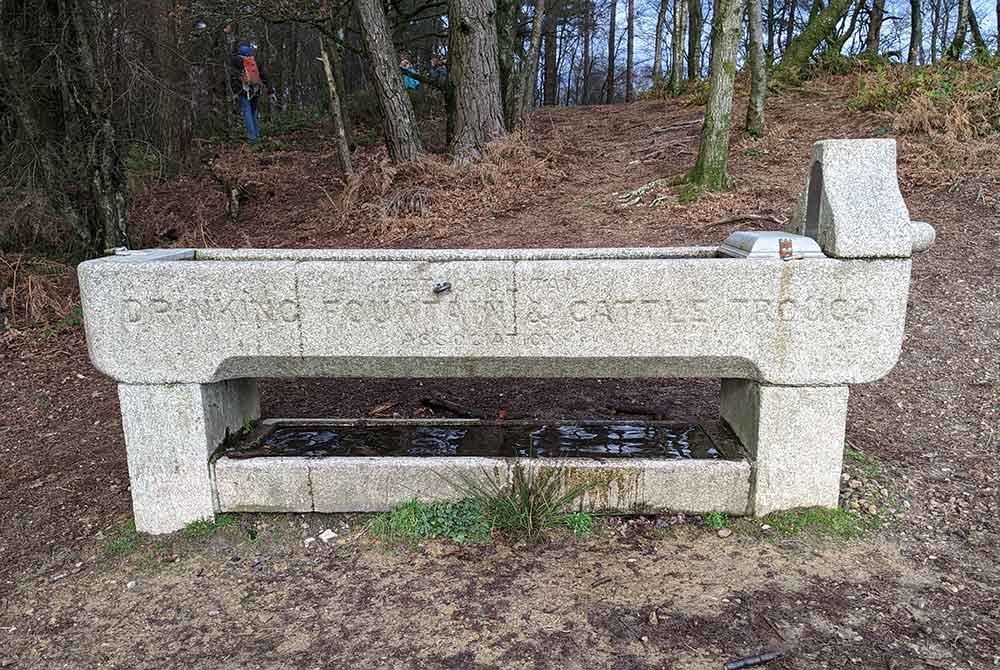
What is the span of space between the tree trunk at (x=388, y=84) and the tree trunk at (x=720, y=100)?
3263 mm

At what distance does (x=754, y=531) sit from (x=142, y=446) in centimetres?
287

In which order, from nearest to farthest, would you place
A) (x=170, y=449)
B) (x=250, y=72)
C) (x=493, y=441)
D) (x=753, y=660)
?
1. (x=753, y=660)
2. (x=170, y=449)
3. (x=493, y=441)
4. (x=250, y=72)

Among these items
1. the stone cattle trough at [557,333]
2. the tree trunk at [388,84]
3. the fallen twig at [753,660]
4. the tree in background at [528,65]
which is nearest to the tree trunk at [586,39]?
the tree in background at [528,65]

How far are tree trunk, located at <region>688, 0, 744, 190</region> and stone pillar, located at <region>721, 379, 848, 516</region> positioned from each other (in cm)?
525

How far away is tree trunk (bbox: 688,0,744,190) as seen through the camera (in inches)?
291

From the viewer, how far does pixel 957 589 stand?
273 cm

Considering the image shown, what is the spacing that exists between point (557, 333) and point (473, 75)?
7.41 m

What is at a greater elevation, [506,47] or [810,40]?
[810,40]

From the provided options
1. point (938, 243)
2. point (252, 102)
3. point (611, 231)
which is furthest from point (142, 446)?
point (252, 102)

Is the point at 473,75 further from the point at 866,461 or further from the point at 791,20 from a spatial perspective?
the point at 791,20

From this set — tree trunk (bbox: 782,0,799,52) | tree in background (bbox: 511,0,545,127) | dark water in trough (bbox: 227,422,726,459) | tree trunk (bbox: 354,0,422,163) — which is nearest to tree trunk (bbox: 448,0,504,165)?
tree trunk (bbox: 354,0,422,163)

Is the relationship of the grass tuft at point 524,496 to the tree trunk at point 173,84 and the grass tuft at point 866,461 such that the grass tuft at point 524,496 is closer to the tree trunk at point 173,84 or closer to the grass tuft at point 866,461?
the grass tuft at point 866,461

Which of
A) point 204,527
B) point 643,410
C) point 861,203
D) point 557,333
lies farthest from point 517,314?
point 643,410

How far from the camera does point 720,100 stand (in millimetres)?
7633
